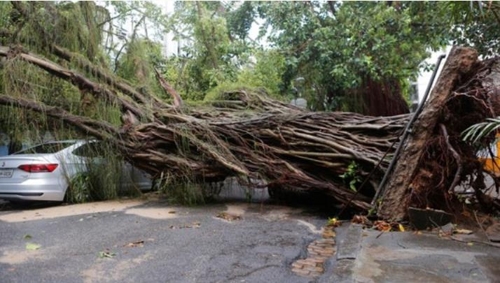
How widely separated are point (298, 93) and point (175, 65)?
429cm

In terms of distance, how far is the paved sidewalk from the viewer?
3.53 m

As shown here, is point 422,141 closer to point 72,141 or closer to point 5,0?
point 72,141

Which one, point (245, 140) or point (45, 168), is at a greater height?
point (245, 140)

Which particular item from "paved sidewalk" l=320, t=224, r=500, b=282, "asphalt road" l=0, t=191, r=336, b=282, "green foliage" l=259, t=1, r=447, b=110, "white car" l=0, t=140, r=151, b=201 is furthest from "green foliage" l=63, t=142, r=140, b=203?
"green foliage" l=259, t=1, r=447, b=110

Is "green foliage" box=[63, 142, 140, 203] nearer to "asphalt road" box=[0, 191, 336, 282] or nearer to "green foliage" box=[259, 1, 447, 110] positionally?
"asphalt road" box=[0, 191, 336, 282]

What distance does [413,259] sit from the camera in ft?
13.1

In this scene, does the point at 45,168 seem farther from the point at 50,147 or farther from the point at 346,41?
the point at 346,41

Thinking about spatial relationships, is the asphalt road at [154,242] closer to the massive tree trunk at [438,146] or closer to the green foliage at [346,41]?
the massive tree trunk at [438,146]

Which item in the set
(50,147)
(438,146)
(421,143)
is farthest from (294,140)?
(50,147)

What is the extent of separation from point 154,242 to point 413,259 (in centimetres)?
305

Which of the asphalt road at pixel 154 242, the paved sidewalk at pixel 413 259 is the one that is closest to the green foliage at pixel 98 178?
the asphalt road at pixel 154 242

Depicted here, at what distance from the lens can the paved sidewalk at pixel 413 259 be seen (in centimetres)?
353

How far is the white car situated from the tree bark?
539 cm

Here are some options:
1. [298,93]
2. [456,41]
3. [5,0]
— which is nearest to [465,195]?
[456,41]
